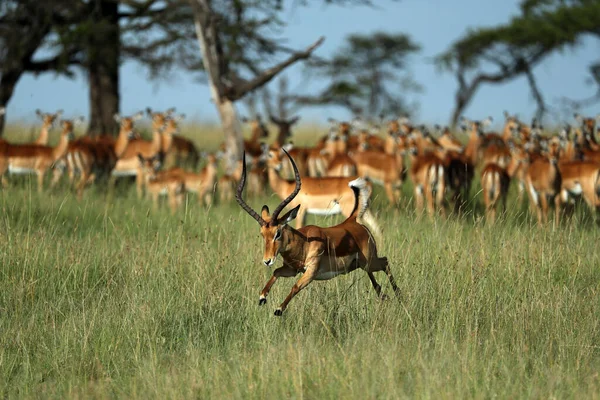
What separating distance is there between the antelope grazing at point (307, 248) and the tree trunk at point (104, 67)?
9.99 m

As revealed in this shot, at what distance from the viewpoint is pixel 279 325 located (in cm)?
459

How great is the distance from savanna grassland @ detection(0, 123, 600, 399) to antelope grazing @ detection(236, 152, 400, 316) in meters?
0.23

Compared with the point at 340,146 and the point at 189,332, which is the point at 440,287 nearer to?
the point at 189,332

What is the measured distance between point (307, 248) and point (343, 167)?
6458mm

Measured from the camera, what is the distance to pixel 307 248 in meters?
4.47

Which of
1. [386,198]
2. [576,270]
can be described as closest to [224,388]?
[576,270]

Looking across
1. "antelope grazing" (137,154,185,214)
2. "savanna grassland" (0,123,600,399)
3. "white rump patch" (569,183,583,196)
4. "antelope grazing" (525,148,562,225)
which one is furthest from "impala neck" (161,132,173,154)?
"savanna grassland" (0,123,600,399)

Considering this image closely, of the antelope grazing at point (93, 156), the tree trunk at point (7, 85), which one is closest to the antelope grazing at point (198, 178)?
the antelope grazing at point (93, 156)

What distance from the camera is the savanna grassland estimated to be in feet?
12.5

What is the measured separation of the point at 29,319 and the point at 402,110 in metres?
28.4

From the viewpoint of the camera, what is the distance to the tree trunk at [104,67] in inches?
554

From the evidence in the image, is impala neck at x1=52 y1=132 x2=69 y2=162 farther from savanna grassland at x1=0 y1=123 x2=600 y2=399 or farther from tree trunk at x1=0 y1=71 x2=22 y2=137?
savanna grassland at x1=0 y1=123 x2=600 y2=399

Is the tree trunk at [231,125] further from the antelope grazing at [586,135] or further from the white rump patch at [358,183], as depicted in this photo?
the white rump patch at [358,183]

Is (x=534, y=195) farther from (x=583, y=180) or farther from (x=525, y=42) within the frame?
(x=525, y=42)
